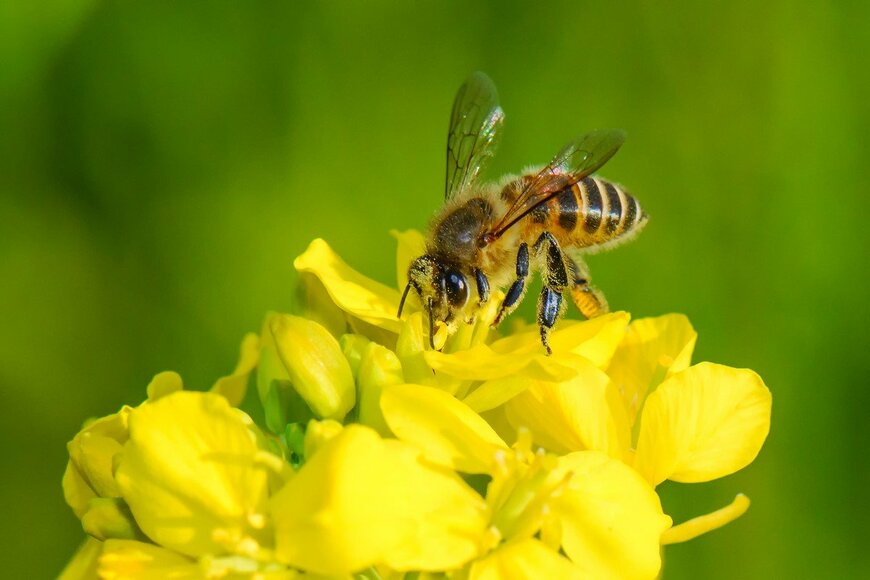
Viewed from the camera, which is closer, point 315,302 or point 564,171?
point 315,302

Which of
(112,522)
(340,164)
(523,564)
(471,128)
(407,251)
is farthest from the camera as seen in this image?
(340,164)

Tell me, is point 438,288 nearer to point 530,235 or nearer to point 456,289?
point 456,289

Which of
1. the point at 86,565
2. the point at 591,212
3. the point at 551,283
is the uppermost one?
the point at 591,212

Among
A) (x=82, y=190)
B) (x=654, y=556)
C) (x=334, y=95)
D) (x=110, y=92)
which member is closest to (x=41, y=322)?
(x=82, y=190)

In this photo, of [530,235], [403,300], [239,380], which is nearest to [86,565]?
[239,380]

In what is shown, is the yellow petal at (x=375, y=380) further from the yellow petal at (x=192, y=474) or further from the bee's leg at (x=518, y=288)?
the bee's leg at (x=518, y=288)

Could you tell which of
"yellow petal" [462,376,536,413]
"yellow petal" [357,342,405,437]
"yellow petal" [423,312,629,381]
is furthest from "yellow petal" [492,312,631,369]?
"yellow petal" [357,342,405,437]

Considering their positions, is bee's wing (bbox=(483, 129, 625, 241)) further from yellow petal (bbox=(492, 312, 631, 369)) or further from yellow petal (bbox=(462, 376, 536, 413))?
yellow petal (bbox=(462, 376, 536, 413))
